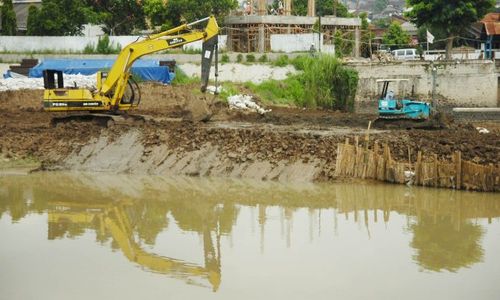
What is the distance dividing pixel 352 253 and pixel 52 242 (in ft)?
16.4

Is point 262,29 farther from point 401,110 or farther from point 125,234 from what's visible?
point 125,234

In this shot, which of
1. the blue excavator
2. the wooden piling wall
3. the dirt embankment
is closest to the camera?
the wooden piling wall

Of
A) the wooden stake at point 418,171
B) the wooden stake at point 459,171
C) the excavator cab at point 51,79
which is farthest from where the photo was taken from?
the excavator cab at point 51,79

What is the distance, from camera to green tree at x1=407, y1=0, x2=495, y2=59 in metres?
41.6

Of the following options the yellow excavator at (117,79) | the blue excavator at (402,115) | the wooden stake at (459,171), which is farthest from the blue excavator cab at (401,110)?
the wooden stake at (459,171)

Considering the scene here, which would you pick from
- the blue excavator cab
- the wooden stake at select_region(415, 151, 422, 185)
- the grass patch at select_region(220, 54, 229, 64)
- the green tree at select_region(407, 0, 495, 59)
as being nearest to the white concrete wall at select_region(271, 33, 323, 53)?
the grass patch at select_region(220, 54, 229, 64)

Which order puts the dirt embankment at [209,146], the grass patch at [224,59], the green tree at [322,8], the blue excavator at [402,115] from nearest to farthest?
1. the dirt embankment at [209,146]
2. the blue excavator at [402,115]
3. the grass patch at [224,59]
4. the green tree at [322,8]

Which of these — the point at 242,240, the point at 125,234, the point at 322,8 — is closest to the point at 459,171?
the point at 242,240

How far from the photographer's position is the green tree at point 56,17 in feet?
145

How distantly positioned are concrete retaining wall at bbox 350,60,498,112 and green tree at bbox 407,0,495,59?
9.31ft

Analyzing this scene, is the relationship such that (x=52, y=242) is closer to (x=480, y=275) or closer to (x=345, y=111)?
(x=480, y=275)

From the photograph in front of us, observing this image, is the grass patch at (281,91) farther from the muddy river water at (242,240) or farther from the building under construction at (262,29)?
the muddy river water at (242,240)

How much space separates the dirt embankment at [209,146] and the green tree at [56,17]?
64.7ft

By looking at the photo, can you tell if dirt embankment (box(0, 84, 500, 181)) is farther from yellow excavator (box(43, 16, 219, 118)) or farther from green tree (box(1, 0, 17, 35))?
green tree (box(1, 0, 17, 35))
